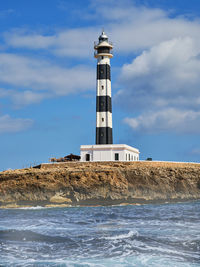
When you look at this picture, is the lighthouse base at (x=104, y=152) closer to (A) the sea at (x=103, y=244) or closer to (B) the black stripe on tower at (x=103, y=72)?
(B) the black stripe on tower at (x=103, y=72)

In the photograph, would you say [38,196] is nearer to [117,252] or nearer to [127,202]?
[127,202]

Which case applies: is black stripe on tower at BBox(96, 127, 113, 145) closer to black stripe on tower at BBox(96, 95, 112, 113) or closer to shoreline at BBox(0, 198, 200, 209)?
black stripe on tower at BBox(96, 95, 112, 113)

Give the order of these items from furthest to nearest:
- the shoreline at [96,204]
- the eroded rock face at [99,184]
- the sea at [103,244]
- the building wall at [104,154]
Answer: the building wall at [104,154] < the eroded rock face at [99,184] < the shoreline at [96,204] < the sea at [103,244]

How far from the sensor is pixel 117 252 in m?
11.7

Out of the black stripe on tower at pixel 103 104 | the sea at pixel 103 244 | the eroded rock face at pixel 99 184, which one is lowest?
the sea at pixel 103 244

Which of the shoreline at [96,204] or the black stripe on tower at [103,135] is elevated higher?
the black stripe on tower at [103,135]

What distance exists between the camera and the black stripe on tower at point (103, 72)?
4131 centimetres

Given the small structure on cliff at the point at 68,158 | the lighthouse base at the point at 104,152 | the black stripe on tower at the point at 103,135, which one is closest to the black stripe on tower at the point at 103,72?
the black stripe on tower at the point at 103,135

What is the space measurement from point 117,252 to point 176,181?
84.0 feet

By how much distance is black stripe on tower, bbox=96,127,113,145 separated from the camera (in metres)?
40.8

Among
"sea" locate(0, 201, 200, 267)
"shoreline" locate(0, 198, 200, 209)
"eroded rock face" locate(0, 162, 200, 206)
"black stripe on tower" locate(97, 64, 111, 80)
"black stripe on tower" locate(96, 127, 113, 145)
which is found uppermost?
"black stripe on tower" locate(97, 64, 111, 80)

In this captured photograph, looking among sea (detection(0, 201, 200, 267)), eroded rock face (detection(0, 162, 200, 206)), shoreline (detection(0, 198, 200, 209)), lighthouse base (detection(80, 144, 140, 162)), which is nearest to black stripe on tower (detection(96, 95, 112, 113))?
lighthouse base (detection(80, 144, 140, 162))

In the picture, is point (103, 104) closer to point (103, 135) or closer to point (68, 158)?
point (103, 135)

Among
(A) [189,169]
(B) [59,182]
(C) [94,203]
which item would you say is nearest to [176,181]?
(A) [189,169]
